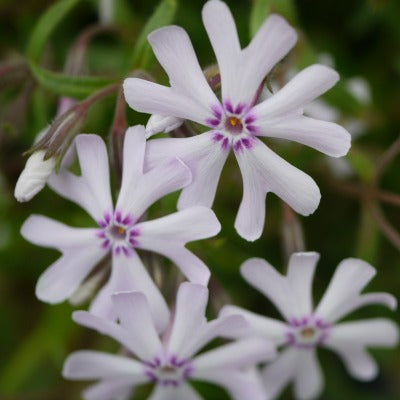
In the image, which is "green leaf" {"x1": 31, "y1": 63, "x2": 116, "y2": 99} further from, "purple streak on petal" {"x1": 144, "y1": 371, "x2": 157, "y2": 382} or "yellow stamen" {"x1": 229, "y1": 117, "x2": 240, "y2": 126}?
"purple streak on petal" {"x1": 144, "y1": 371, "x2": 157, "y2": 382}

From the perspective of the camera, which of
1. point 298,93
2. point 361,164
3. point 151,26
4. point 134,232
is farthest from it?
point 361,164

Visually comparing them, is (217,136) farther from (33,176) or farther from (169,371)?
(169,371)

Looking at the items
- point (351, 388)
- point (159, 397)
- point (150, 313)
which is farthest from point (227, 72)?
point (351, 388)

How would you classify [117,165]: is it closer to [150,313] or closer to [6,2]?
[150,313]

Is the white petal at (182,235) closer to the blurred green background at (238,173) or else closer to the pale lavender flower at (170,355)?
the pale lavender flower at (170,355)

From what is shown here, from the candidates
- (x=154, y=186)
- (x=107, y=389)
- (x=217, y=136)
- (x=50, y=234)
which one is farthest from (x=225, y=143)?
(x=107, y=389)
